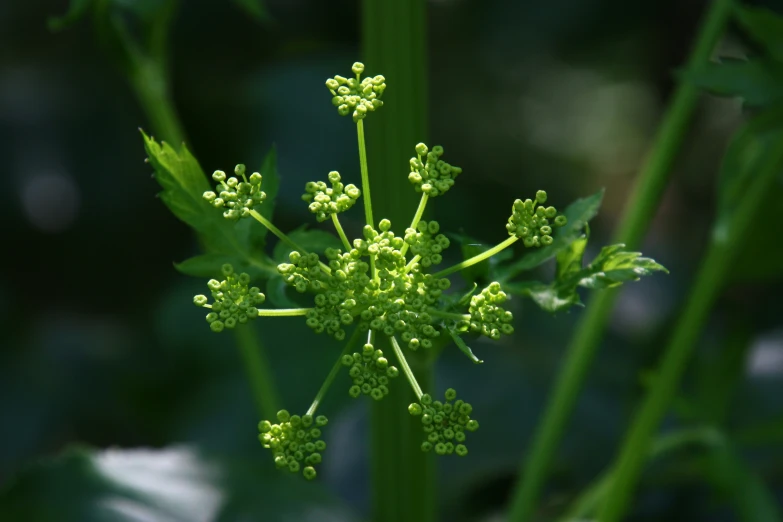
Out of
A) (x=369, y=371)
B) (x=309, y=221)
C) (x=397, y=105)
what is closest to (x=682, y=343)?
(x=397, y=105)

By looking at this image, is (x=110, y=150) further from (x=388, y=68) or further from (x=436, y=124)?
(x=388, y=68)

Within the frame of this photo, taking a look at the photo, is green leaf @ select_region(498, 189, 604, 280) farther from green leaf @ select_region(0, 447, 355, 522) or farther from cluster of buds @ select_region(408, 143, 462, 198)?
green leaf @ select_region(0, 447, 355, 522)

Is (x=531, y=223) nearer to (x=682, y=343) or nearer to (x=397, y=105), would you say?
(x=397, y=105)

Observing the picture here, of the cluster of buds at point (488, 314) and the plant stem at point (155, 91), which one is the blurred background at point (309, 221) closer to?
the plant stem at point (155, 91)

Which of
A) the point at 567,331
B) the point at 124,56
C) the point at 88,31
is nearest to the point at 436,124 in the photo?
the point at 567,331

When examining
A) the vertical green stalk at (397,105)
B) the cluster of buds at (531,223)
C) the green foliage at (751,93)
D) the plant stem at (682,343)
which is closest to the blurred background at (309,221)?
the plant stem at (682,343)
